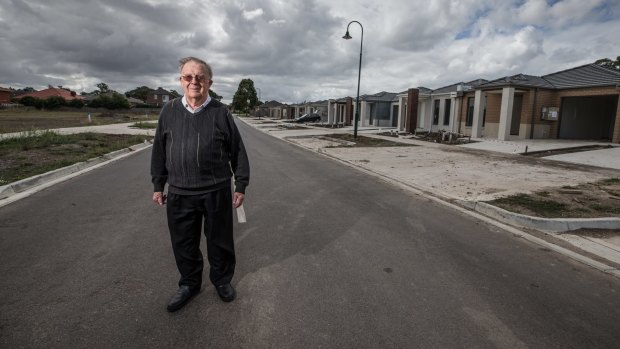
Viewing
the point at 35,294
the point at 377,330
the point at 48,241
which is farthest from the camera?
the point at 48,241

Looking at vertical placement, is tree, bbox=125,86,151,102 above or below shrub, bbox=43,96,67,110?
above

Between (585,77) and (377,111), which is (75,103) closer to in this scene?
(377,111)

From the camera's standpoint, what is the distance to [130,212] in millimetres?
5844

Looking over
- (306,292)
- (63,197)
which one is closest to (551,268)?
(306,292)

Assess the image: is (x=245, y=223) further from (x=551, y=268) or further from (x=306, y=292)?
(x=551, y=268)

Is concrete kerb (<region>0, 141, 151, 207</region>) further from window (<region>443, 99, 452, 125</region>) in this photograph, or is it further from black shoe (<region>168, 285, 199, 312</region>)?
window (<region>443, 99, 452, 125</region>)

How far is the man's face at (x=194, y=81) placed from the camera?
9.66 ft

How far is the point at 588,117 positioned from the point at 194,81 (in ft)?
98.7

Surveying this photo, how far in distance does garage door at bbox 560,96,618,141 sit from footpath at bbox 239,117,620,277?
8.40 metres

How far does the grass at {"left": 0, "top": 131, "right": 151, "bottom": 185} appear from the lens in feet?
29.0

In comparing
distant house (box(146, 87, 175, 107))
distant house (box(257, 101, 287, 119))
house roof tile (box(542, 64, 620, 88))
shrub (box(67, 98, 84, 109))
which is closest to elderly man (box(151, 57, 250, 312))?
→ house roof tile (box(542, 64, 620, 88))

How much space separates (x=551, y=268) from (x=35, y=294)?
5341 millimetres

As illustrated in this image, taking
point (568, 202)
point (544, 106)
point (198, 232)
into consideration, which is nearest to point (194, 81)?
point (198, 232)

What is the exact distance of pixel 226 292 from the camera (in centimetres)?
319
